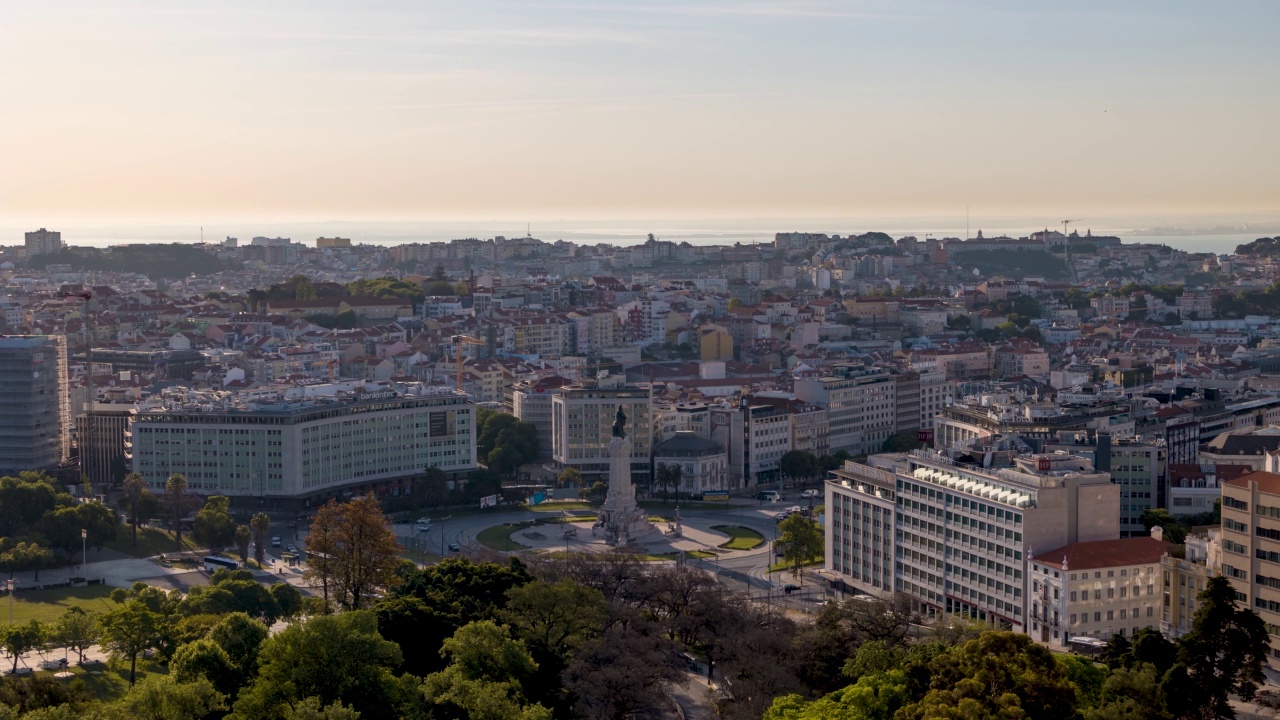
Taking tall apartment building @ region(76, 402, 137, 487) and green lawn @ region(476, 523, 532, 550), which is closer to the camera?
green lawn @ region(476, 523, 532, 550)

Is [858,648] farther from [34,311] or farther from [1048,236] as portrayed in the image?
[1048,236]

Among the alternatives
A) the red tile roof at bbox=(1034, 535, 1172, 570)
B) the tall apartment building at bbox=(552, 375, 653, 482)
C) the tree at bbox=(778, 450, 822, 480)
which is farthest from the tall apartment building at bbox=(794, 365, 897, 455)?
the red tile roof at bbox=(1034, 535, 1172, 570)

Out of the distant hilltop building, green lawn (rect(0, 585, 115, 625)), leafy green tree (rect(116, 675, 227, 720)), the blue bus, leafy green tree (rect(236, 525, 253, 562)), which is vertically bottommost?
green lawn (rect(0, 585, 115, 625))

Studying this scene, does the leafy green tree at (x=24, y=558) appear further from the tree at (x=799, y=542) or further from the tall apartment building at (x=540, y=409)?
the tall apartment building at (x=540, y=409)

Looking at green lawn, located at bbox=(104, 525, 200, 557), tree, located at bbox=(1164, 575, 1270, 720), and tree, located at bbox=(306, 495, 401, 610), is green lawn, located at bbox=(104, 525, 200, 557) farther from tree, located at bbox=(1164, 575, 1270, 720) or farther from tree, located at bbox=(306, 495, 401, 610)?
tree, located at bbox=(1164, 575, 1270, 720)

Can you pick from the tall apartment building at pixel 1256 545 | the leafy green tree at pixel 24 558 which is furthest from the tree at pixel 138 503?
the tall apartment building at pixel 1256 545

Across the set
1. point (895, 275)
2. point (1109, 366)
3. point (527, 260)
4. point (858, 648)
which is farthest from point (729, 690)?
point (527, 260)
